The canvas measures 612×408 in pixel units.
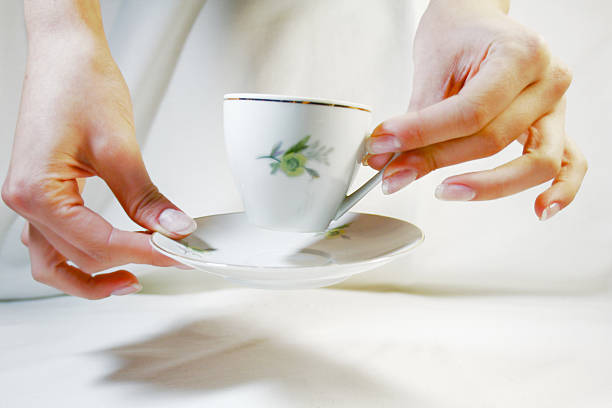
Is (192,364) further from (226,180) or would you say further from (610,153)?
(610,153)

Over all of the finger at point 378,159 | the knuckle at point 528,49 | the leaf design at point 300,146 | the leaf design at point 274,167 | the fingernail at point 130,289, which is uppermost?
the knuckle at point 528,49

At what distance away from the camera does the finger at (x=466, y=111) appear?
0.56 meters

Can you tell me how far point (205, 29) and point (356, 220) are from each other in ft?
1.99

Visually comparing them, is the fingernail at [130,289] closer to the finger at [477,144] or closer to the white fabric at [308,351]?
the white fabric at [308,351]

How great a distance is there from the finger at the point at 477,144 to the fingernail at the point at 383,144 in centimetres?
3

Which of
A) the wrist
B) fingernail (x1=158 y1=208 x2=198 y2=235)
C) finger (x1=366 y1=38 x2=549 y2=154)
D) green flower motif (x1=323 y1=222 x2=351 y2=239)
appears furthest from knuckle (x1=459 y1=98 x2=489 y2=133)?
the wrist

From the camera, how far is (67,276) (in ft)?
2.42

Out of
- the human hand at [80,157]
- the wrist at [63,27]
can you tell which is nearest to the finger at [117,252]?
the human hand at [80,157]

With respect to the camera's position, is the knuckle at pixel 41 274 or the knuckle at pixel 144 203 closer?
the knuckle at pixel 144 203

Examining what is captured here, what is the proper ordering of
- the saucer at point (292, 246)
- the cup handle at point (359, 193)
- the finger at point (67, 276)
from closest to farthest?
the saucer at point (292, 246), the cup handle at point (359, 193), the finger at point (67, 276)

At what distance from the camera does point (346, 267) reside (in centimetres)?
48

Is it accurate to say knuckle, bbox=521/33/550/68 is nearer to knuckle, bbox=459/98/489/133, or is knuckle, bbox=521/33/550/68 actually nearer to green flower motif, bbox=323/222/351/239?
knuckle, bbox=459/98/489/133

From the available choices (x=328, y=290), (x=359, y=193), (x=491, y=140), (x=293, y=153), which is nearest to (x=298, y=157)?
(x=293, y=153)

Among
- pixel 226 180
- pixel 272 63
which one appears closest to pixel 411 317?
pixel 226 180
